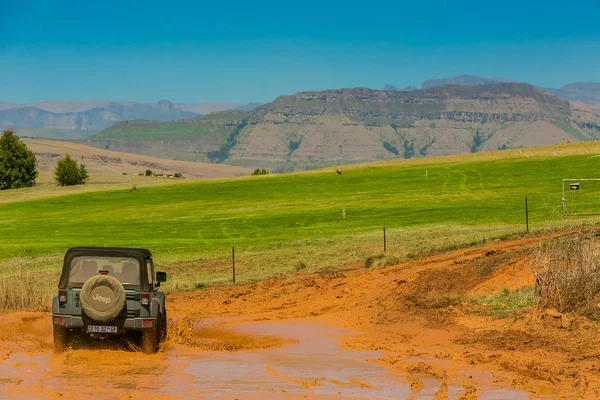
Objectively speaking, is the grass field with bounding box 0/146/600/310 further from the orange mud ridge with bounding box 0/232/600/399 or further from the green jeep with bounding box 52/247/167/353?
the green jeep with bounding box 52/247/167/353

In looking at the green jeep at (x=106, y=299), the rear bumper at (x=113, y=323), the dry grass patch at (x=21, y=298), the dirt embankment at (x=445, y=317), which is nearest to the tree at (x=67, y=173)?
the dirt embankment at (x=445, y=317)

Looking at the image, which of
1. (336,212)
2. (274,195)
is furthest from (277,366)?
(274,195)

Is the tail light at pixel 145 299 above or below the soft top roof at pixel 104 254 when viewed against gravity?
below

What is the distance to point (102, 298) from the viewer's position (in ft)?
56.7

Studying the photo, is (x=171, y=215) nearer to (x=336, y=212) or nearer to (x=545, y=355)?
(x=336, y=212)

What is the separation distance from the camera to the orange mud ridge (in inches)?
601

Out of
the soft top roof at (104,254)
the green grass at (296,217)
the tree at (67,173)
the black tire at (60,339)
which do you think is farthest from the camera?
the tree at (67,173)

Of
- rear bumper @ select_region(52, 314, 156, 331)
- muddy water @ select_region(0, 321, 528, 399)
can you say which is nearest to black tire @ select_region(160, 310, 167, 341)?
muddy water @ select_region(0, 321, 528, 399)

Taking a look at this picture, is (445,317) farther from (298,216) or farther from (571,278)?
(298,216)

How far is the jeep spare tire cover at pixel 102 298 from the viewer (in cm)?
1727

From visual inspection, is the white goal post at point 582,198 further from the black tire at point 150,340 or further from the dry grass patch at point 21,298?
the black tire at point 150,340

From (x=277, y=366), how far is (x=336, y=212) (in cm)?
4843

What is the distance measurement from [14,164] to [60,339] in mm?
128994

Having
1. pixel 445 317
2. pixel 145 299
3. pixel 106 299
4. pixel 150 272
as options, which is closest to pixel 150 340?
pixel 145 299
